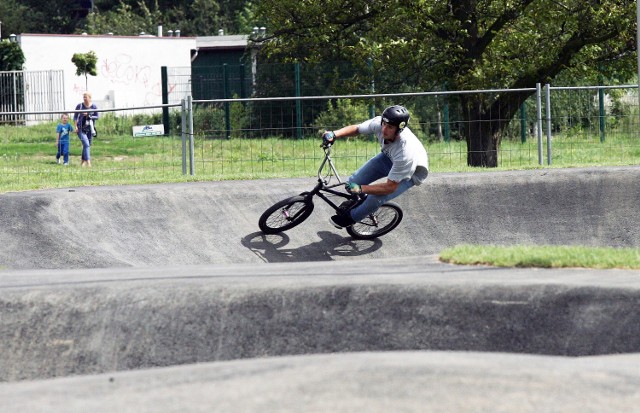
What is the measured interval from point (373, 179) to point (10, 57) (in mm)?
26272

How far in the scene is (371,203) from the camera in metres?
11.5

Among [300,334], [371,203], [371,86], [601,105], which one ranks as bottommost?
[300,334]

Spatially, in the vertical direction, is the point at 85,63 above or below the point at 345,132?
above

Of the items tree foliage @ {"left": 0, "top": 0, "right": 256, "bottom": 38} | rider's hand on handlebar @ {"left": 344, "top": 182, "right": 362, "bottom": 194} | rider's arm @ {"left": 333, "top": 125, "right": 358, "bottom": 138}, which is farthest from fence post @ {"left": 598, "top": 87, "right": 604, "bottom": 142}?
tree foliage @ {"left": 0, "top": 0, "right": 256, "bottom": 38}

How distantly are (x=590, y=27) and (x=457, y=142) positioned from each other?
3.67 metres

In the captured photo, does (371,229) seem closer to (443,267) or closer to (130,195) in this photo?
(130,195)

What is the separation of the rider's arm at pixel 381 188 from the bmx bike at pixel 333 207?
171 millimetres

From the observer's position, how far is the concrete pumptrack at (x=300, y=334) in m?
4.82

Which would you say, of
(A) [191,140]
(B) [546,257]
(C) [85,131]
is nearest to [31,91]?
(C) [85,131]

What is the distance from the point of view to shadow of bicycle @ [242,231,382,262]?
11820 mm

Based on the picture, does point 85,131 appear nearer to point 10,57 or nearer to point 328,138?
point 328,138

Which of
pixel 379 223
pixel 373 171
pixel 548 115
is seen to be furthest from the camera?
pixel 548 115

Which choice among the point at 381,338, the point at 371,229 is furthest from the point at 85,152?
the point at 381,338

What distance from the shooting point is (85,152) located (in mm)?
17688
